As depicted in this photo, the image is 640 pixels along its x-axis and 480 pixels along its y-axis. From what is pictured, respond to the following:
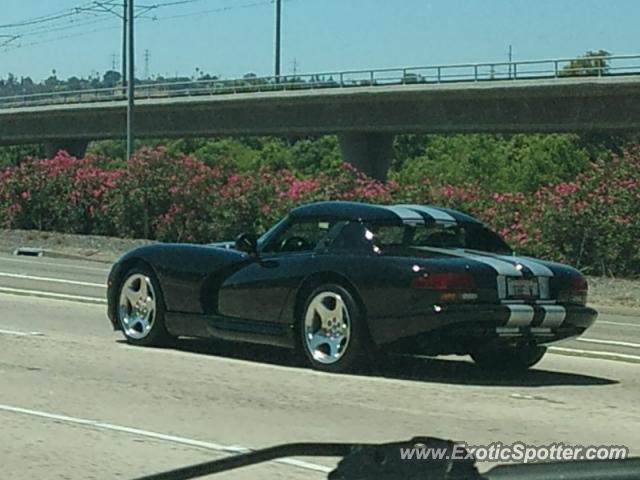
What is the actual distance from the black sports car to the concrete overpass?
36786 millimetres

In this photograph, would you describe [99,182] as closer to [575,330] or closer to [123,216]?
[123,216]

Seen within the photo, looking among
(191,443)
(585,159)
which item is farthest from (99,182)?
(585,159)

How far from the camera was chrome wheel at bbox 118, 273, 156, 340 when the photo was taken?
1298 centimetres

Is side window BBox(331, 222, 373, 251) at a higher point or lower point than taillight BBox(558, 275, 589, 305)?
higher

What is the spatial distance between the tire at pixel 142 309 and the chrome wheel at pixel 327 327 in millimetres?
1888

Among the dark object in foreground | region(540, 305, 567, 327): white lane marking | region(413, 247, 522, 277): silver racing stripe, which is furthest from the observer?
region(540, 305, 567, 327): white lane marking

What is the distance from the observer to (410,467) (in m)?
3.39

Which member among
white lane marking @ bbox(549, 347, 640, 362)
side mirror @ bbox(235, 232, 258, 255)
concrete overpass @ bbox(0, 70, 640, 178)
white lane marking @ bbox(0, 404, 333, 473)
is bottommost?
white lane marking @ bbox(549, 347, 640, 362)

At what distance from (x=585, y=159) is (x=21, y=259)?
44.3m

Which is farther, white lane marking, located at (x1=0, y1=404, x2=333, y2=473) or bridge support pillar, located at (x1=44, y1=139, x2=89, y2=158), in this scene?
bridge support pillar, located at (x1=44, y1=139, x2=89, y2=158)

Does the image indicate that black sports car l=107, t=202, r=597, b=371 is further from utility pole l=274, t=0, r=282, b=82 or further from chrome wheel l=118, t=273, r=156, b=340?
utility pole l=274, t=0, r=282, b=82

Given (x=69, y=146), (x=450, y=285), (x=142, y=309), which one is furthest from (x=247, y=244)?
(x=69, y=146)

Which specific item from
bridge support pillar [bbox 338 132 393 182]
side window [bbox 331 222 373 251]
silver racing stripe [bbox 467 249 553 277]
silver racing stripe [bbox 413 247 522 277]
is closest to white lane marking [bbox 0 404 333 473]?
side window [bbox 331 222 373 251]

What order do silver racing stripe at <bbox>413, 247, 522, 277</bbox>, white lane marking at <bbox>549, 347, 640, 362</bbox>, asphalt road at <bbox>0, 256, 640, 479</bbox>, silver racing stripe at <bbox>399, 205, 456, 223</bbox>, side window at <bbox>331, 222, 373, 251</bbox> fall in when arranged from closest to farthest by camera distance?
asphalt road at <bbox>0, 256, 640, 479</bbox>, silver racing stripe at <bbox>413, 247, 522, 277</bbox>, side window at <bbox>331, 222, 373, 251</bbox>, silver racing stripe at <bbox>399, 205, 456, 223</bbox>, white lane marking at <bbox>549, 347, 640, 362</bbox>
